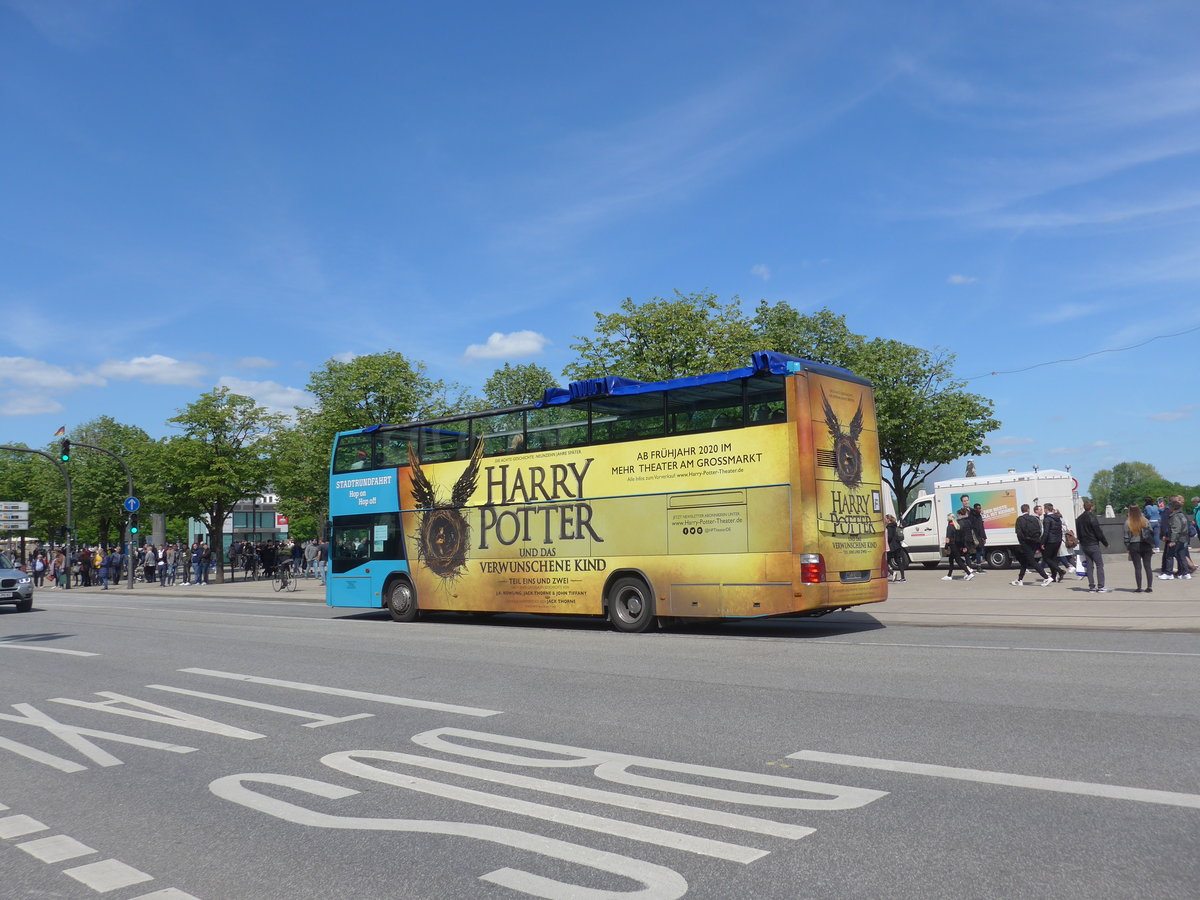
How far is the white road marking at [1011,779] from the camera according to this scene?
190 inches

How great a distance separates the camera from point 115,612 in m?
24.3

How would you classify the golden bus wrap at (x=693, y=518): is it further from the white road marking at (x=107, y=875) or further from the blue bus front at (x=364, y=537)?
the white road marking at (x=107, y=875)

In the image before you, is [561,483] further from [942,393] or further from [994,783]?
[942,393]

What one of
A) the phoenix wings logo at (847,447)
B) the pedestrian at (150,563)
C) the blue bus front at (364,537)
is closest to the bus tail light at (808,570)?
the phoenix wings logo at (847,447)

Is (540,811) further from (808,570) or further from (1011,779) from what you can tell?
(808,570)

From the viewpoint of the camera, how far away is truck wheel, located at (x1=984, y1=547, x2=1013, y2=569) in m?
29.9

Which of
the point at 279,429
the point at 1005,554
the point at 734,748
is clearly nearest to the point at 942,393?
the point at 1005,554

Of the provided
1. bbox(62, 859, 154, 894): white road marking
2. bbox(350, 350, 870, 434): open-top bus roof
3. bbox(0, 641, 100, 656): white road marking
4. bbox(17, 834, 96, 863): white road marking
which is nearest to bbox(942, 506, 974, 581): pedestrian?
bbox(350, 350, 870, 434): open-top bus roof

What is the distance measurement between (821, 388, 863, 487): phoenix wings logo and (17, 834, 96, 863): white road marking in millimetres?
11027

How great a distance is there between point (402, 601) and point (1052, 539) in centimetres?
1331

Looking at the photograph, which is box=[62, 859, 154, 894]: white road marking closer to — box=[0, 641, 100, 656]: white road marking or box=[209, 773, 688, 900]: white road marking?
box=[209, 773, 688, 900]: white road marking

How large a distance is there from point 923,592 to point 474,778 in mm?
17183

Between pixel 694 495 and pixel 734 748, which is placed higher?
pixel 694 495

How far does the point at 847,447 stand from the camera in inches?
567
